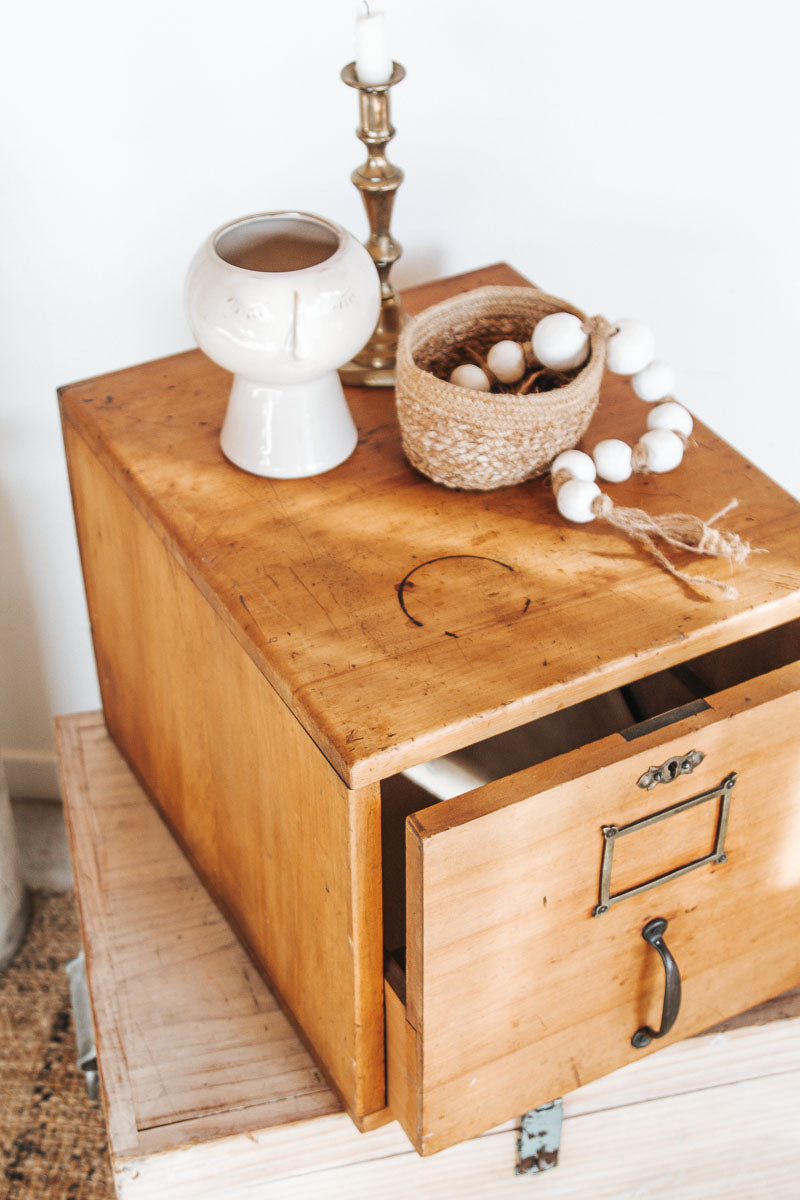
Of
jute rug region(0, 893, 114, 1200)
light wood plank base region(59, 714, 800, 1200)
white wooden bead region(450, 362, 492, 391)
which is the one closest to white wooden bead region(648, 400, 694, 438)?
white wooden bead region(450, 362, 492, 391)

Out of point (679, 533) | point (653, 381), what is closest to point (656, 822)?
point (679, 533)

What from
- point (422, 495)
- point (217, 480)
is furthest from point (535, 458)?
point (217, 480)

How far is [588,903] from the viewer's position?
1.95 ft

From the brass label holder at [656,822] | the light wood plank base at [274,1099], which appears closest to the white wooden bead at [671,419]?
the brass label holder at [656,822]

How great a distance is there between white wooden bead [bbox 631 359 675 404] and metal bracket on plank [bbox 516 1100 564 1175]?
42 centimetres

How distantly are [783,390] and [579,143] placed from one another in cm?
30

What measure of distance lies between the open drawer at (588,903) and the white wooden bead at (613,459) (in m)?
0.13

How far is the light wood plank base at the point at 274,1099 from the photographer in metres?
0.69

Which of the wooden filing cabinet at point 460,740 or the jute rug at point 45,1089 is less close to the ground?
the wooden filing cabinet at point 460,740

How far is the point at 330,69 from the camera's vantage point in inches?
35.9

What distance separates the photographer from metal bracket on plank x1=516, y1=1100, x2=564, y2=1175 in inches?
28.5

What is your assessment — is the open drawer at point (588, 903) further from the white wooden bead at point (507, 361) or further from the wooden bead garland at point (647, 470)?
the white wooden bead at point (507, 361)

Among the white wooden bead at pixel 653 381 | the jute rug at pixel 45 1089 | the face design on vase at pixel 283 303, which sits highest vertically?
the face design on vase at pixel 283 303

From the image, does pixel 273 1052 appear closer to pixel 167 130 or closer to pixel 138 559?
pixel 138 559
